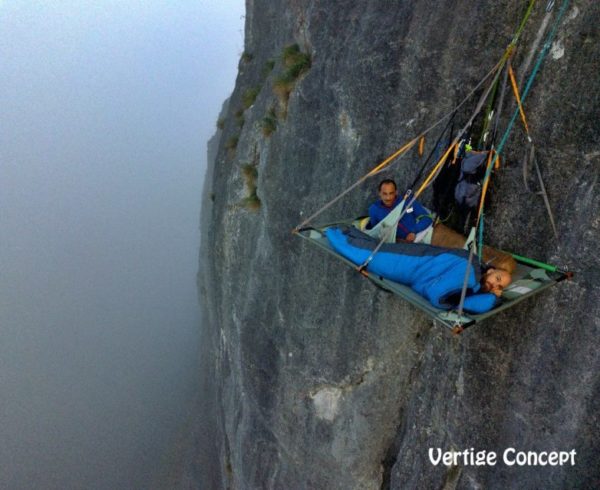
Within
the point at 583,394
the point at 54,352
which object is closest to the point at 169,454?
the point at 54,352

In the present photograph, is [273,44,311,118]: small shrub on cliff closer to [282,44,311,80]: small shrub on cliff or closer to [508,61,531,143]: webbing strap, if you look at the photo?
[282,44,311,80]: small shrub on cliff

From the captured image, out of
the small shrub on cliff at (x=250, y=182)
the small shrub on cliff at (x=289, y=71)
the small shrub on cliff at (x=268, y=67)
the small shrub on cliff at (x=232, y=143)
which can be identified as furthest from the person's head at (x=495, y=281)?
the small shrub on cliff at (x=232, y=143)

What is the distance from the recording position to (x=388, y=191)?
18.2 ft

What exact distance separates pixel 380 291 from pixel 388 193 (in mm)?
1426

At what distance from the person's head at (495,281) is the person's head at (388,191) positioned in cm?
148

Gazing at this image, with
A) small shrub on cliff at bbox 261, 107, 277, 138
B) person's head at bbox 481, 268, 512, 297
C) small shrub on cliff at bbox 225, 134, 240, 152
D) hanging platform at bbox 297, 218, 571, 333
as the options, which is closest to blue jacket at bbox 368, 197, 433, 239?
hanging platform at bbox 297, 218, 571, 333

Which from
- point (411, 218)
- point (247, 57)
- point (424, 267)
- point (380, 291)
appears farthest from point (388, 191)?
point (247, 57)

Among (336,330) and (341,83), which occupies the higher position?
(341,83)

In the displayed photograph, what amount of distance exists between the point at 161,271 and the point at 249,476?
24053mm

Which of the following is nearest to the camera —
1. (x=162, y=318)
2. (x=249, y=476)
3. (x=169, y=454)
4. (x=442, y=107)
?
(x=442, y=107)

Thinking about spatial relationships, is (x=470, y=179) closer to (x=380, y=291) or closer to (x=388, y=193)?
(x=388, y=193)

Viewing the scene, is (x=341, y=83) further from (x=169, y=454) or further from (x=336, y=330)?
(x=169, y=454)

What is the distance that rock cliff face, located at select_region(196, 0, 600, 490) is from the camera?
4.67m

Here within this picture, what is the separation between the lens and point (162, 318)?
27906 mm
